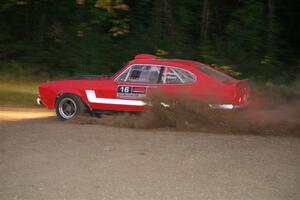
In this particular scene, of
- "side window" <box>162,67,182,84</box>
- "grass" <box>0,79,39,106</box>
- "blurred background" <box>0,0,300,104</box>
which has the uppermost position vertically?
"side window" <box>162,67,182,84</box>

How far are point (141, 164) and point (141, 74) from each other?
162 inches

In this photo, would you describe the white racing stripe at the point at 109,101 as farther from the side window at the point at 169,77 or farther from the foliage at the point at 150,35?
the foliage at the point at 150,35

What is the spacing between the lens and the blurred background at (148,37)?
75.0ft

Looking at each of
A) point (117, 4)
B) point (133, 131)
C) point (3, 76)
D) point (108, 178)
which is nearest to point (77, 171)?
point (108, 178)

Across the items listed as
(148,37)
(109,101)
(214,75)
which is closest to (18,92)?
(109,101)

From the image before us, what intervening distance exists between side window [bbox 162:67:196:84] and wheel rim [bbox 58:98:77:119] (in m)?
2.07

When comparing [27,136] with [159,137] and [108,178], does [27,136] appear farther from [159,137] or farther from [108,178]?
[108,178]

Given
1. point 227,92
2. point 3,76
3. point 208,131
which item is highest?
point 227,92

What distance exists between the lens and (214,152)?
9195mm

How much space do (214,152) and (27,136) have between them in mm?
3360

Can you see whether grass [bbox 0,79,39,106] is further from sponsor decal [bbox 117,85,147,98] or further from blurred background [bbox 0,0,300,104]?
sponsor decal [bbox 117,85,147,98]

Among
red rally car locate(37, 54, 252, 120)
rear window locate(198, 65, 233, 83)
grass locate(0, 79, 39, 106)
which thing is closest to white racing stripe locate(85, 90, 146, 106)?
red rally car locate(37, 54, 252, 120)

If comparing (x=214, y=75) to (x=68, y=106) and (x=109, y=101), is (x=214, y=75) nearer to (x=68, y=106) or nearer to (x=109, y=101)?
(x=109, y=101)

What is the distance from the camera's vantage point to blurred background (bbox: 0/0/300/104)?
22859 millimetres
